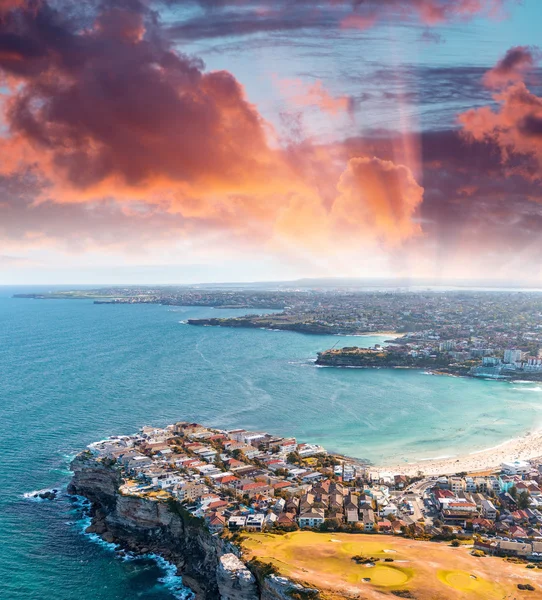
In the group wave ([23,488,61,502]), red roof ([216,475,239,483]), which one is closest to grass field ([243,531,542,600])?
red roof ([216,475,239,483])

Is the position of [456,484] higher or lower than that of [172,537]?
higher

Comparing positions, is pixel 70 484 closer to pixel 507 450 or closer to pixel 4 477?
pixel 4 477

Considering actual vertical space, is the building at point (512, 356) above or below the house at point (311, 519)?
above

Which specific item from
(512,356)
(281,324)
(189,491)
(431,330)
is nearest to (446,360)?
(512,356)

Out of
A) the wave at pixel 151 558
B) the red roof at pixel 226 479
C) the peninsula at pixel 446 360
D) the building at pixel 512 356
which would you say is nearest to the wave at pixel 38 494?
the wave at pixel 151 558

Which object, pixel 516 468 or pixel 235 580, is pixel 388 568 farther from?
pixel 516 468

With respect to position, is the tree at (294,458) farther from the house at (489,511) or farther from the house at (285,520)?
the house at (489,511)

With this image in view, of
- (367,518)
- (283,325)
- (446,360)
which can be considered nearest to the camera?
(367,518)
